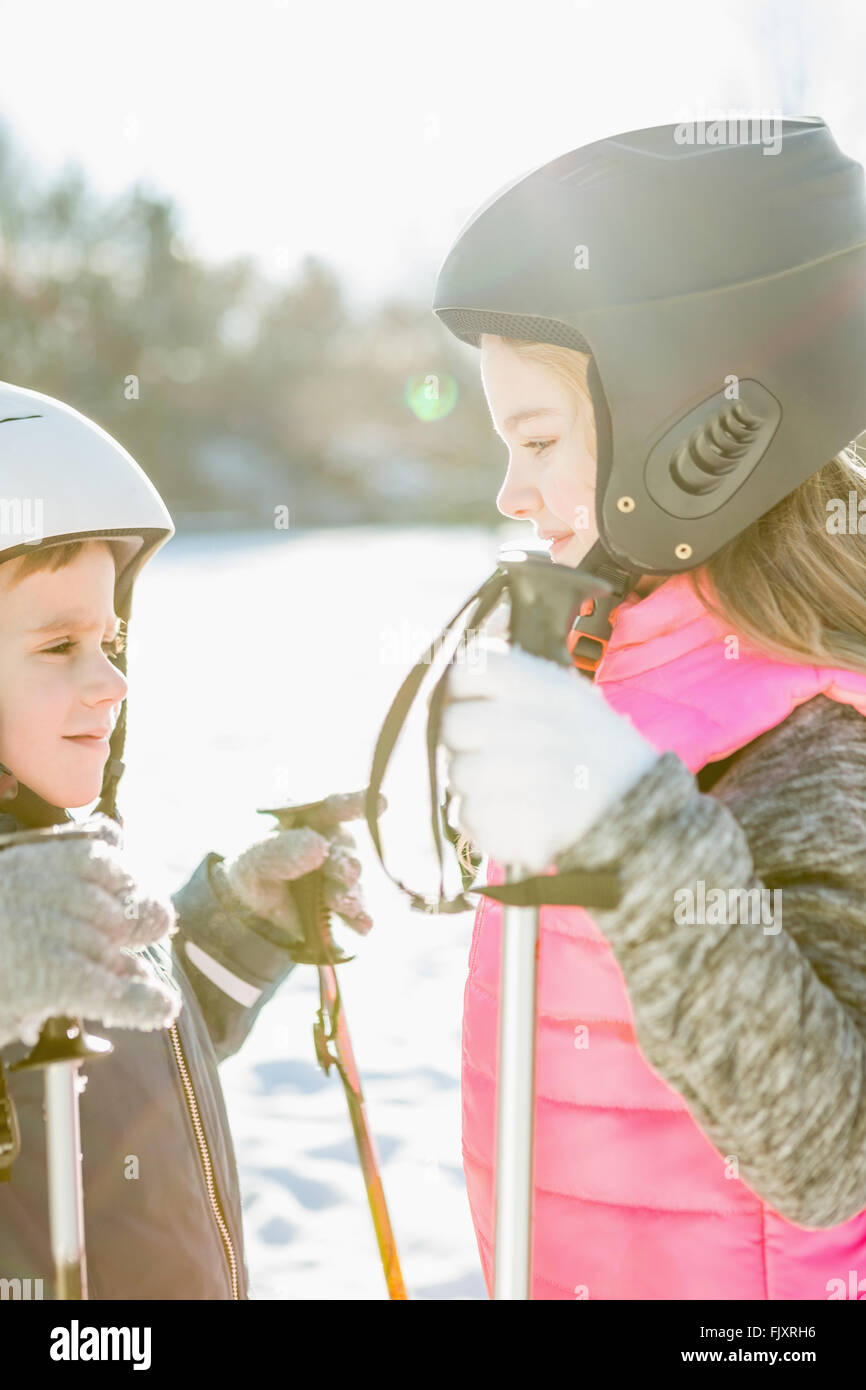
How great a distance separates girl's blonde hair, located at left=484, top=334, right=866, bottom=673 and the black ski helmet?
4cm

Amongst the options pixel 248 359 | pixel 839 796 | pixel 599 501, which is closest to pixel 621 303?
pixel 599 501

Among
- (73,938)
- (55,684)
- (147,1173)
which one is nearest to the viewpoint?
(73,938)

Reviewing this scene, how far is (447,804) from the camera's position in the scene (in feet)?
5.41

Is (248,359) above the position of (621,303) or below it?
above

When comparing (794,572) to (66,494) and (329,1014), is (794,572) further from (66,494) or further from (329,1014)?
(66,494)

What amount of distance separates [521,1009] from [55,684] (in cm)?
96

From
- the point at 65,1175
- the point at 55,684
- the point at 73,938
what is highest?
the point at 55,684

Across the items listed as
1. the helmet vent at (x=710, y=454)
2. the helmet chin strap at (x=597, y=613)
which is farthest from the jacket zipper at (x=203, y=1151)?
the helmet vent at (x=710, y=454)

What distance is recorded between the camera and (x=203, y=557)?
22281mm

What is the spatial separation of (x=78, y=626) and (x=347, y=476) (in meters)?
38.6

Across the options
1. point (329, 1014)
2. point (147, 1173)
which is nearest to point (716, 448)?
point (329, 1014)

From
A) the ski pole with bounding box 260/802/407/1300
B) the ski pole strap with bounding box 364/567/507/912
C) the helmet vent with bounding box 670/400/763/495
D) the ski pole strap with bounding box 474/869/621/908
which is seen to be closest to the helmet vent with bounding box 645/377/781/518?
the helmet vent with bounding box 670/400/763/495

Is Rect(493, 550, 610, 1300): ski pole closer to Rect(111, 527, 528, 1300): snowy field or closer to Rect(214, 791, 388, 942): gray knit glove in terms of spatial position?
Rect(214, 791, 388, 942): gray knit glove
